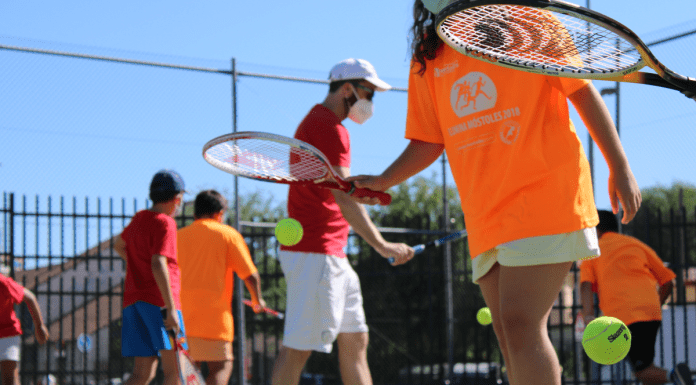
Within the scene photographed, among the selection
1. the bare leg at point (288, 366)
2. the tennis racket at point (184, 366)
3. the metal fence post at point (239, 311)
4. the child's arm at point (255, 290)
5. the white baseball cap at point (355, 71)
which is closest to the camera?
Answer: the bare leg at point (288, 366)

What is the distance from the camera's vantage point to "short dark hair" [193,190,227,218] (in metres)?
5.54

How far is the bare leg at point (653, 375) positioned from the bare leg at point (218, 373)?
2914mm

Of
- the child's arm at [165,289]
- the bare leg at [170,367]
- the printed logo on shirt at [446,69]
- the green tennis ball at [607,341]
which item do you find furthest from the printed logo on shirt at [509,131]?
the bare leg at [170,367]

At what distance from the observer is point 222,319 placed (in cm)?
505

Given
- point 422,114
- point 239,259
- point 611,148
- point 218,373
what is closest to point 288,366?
point 218,373

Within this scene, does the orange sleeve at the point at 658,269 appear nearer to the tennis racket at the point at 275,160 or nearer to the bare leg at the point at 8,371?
the tennis racket at the point at 275,160

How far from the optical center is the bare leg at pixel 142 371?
451 cm

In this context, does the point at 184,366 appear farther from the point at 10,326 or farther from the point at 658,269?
the point at 658,269

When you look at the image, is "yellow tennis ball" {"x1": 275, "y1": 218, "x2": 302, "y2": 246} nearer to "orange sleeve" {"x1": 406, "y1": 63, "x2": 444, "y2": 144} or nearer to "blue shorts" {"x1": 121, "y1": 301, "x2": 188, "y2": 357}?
"blue shorts" {"x1": 121, "y1": 301, "x2": 188, "y2": 357}

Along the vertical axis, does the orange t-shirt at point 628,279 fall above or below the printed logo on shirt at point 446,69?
below

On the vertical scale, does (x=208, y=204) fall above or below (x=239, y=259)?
above

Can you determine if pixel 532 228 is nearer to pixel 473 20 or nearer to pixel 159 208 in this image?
pixel 473 20

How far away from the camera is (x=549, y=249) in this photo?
2152 millimetres

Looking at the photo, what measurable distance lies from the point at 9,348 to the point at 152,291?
1593mm
